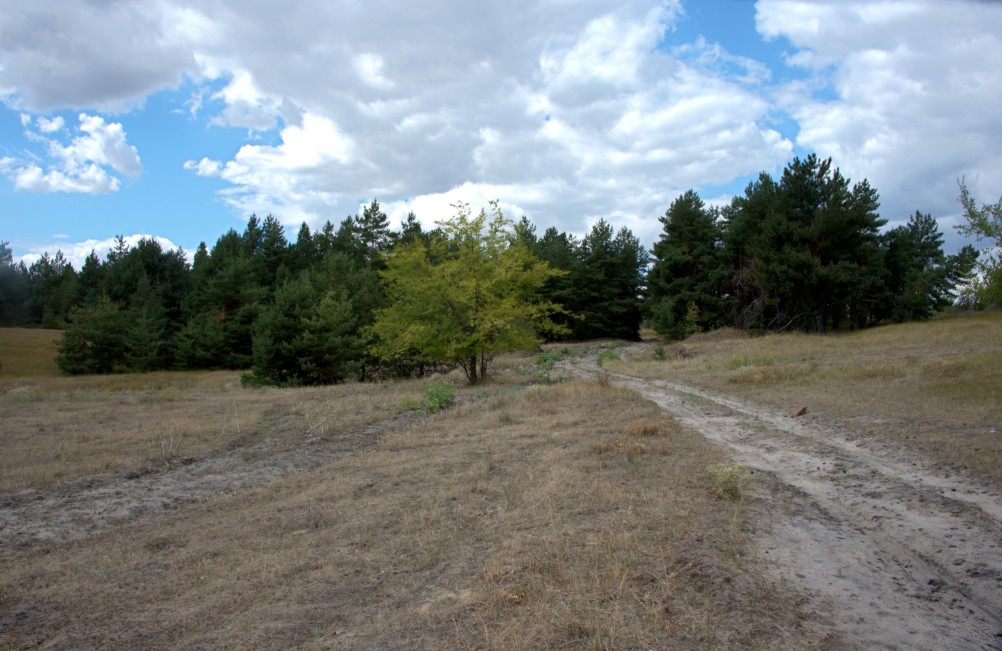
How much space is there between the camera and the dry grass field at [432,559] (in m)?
4.07

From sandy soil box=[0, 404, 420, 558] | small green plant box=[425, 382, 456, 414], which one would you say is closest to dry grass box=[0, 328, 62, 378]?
small green plant box=[425, 382, 456, 414]

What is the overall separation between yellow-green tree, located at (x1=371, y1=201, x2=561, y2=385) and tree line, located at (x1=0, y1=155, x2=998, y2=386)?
0.08 meters

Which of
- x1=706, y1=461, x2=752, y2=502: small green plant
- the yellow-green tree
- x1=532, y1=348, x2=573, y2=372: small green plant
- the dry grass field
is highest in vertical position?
the yellow-green tree

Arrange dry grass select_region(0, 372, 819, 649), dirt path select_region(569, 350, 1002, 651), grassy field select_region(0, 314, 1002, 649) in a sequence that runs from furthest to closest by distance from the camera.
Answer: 1. grassy field select_region(0, 314, 1002, 649)
2. dry grass select_region(0, 372, 819, 649)
3. dirt path select_region(569, 350, 1002, 651)

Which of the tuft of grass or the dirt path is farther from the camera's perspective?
the tuft of grass

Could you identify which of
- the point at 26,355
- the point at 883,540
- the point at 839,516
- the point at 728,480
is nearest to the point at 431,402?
the point at 728,480

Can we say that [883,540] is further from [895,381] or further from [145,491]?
[895,381]

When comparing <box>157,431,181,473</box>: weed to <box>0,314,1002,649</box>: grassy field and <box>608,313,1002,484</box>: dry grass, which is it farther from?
<box>608,313,1002,484</box>: dry grass

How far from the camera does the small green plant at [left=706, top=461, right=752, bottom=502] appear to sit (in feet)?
21.8

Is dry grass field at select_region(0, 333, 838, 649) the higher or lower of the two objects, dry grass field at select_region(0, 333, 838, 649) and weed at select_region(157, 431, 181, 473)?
the higher

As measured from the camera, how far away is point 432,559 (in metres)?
5.46

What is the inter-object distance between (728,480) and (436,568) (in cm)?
360

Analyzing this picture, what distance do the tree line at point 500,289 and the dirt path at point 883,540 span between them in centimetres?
980

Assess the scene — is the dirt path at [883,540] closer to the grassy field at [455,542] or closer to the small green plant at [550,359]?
the grassy field at [455,542]
